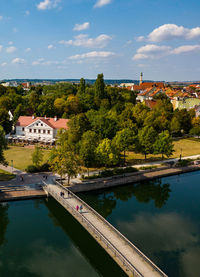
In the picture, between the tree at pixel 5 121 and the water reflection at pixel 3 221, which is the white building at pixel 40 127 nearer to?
the tree at pixel 5 121

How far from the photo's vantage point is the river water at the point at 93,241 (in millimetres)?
23781

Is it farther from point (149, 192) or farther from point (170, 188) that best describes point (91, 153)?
point (170, 188)

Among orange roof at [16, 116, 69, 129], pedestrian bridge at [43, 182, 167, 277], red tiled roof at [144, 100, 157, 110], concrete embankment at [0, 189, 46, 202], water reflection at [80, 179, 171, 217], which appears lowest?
water reflection at [80, 179, 171, 217]

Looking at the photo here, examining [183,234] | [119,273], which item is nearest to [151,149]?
[183,234]

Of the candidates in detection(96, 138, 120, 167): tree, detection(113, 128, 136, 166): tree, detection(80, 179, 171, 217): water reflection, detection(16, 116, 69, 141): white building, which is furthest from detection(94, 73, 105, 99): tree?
detection(80, 179, 171, 217): water reflection

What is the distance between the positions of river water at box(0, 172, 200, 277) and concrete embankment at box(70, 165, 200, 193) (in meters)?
1.16

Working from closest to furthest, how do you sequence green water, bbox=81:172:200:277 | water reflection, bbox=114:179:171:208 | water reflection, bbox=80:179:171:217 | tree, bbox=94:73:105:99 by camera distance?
green water, bbox=81:172:200:277 < water reflection, bbox=80:179:171:217 < water reflection, bbox=114:179:171:208 < tree, bbox=94:73:105:99

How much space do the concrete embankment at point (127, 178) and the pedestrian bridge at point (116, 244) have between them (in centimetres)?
618

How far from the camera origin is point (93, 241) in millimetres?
28172

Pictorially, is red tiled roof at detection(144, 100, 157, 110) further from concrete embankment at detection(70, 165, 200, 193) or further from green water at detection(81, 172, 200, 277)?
green water at detection(81, 172, 200, 277)

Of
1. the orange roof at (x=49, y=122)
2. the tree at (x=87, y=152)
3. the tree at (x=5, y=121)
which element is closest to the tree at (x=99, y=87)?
the orange roof at (x=49, y=122)

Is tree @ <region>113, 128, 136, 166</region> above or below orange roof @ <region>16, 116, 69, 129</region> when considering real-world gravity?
below

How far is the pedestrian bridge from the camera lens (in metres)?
20.9

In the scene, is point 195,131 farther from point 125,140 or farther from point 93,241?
point 93,241
